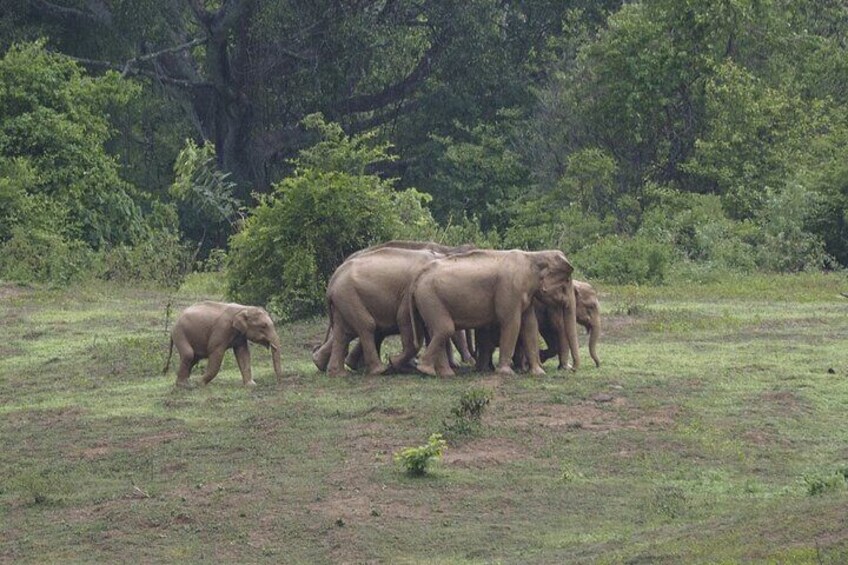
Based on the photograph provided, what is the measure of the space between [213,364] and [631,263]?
11.6 meters

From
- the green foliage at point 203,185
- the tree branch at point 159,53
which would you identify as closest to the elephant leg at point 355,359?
the green foliage at point 203,185

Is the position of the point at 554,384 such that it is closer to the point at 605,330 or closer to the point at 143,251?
the point at 605,330

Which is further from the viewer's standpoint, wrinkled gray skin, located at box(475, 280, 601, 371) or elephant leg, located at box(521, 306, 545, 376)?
wrinkled gray skin, located at box(475, 280, 601, 371)

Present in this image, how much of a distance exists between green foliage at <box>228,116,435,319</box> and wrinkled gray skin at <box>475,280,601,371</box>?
4.09 m

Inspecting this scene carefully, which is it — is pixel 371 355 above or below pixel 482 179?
above

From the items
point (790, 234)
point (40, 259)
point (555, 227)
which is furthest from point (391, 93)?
point (40, 259)

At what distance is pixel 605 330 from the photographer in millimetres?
19641

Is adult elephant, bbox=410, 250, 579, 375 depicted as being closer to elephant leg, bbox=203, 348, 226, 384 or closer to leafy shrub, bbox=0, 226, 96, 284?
elephant leg, bbox=203, 348, 226, 384

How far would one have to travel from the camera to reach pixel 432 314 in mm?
15773

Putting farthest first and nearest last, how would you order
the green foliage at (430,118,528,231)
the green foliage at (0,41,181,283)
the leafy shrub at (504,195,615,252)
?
the green foliage at (430,118,528,231) < the leafy shrub at (504,195,615,252) < the green foliage at (0,41,181,283)

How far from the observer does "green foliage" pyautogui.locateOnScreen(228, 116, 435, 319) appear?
798 inches

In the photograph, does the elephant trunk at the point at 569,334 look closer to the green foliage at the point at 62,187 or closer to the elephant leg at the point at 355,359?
the elephant leg at the point at 355,359

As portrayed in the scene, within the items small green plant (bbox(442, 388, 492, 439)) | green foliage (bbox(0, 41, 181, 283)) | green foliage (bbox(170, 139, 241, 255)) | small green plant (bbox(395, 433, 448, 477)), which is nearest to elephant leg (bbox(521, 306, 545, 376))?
small green plant (bbox(442, 388, 492, 439))

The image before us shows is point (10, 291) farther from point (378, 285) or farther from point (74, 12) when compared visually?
point (74, 12)
